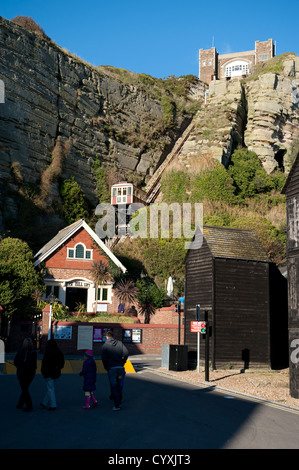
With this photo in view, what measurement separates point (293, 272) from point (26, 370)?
988 cm

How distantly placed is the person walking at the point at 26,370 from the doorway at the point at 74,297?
23.4m

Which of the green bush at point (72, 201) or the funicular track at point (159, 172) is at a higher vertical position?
the funicular track at point (159, 172)

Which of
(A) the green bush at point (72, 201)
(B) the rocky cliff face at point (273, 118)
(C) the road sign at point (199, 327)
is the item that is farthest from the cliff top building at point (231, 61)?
(C) the road sign at point (199, 327)

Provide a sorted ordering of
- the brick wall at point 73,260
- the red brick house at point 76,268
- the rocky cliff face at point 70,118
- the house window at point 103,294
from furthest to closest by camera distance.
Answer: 1. the rocky cliff face at point 70,118
2. the house window at point 103,294
3. the brick wall at point 73,260
4. the red brick house at point 76,268

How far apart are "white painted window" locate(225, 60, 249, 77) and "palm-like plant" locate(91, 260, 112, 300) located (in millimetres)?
66678

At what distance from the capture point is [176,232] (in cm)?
4081

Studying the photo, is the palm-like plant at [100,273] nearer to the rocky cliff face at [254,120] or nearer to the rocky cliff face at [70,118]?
the rocky cliff face at [70,118]

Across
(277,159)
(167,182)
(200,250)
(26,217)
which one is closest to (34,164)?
(26,217)

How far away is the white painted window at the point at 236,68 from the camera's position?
89812 mm

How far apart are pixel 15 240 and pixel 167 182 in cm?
2434

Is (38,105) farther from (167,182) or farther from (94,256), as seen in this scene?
(94,256)

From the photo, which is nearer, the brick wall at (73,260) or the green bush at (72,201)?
the brick wall at (73,260)

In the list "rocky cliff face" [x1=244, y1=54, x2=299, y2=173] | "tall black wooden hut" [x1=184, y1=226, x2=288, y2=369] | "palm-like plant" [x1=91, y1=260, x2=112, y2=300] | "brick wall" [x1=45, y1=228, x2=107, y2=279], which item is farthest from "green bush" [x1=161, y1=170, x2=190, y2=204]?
"tall black wooden hut" [x1=184, y1=226, x2=288, y2=369]

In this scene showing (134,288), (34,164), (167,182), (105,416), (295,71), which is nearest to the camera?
(105,416)
